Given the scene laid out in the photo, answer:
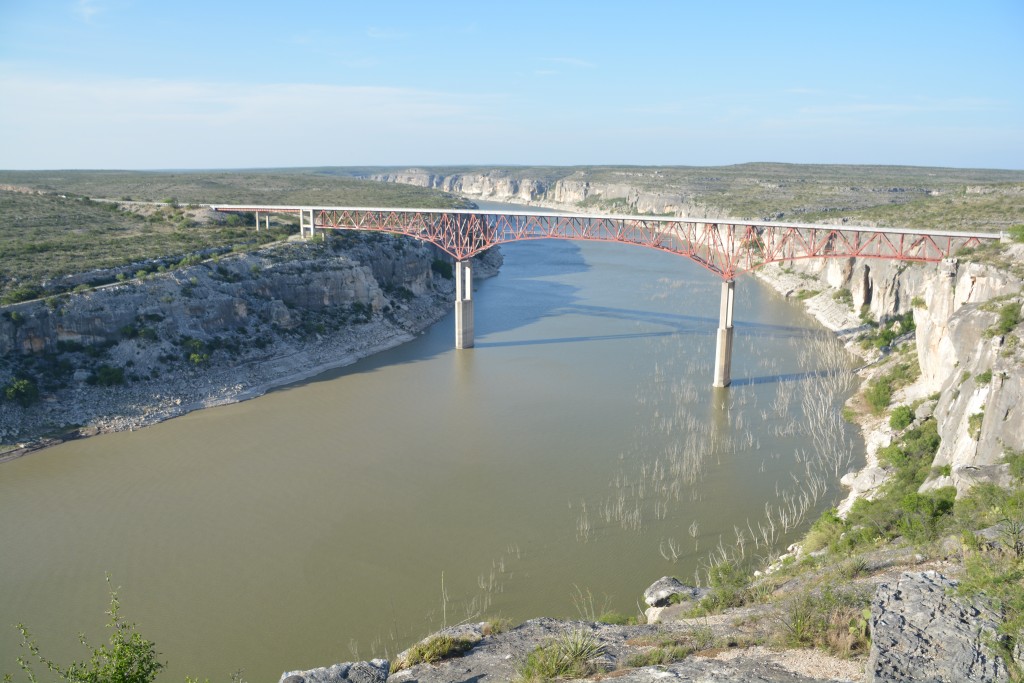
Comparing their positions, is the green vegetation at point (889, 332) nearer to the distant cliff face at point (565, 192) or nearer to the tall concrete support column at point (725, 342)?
the tall concrete support column at point (725, 342)

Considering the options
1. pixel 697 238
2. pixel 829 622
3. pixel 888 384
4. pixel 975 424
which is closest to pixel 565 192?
pixel 697 238

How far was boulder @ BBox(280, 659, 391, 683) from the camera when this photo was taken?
9.04 metres

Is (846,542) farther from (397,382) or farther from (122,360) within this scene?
(122,360)

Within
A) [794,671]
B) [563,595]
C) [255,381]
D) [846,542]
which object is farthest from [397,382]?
[794,671]

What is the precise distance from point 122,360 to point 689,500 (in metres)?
22.4

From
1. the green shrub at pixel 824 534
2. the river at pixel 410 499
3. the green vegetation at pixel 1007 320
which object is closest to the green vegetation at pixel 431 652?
the river at pixel 410 499

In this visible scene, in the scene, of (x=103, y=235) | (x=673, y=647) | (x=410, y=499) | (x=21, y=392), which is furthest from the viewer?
(x=103, y=235)

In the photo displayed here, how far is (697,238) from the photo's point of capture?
33.9m

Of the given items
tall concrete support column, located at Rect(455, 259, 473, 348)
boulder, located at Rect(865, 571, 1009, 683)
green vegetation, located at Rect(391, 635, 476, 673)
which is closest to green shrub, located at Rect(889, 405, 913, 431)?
boulder, located at Rect(865, 571, 1009, 683)

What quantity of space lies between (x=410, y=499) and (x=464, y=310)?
17.3 meters

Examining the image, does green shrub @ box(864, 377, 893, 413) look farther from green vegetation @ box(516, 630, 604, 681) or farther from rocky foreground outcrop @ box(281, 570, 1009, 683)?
green vegetation @ box(516, 630, 604, 681)

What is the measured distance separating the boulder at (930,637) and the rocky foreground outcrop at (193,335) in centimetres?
2555

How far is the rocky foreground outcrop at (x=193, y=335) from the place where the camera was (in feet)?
86.4

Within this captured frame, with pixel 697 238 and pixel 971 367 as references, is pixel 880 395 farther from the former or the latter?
pixel 697 238
